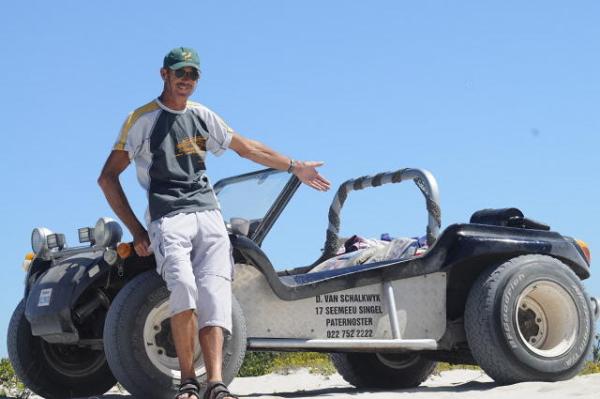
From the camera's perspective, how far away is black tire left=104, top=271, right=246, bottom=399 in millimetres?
6207

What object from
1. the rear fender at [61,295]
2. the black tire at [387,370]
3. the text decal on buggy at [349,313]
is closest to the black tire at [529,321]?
the text decal on buggy at [349,313]

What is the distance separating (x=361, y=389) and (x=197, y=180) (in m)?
3.38

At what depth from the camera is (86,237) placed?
7.36 meters

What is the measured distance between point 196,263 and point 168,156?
0.60 m

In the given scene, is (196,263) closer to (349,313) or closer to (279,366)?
(349,313)

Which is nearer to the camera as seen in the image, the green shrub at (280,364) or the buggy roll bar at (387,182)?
the buggy roll bar at (387,182)

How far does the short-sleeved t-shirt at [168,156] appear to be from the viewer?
593cm

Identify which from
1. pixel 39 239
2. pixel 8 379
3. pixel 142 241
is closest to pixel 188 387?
pixel 142 241

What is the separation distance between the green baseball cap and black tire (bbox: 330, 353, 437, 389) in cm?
384

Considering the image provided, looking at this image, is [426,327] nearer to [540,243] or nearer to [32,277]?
[540,243]

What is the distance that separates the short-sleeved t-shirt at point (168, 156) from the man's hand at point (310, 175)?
0.57 metres

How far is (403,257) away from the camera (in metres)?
7.81

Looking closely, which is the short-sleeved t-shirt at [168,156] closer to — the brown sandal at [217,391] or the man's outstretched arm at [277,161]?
the man's outstretched arm at [277,161]

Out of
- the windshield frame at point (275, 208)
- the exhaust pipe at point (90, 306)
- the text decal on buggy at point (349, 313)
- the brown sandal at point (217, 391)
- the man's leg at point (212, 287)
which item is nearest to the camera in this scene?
the brown sandal at point (217, 391)
